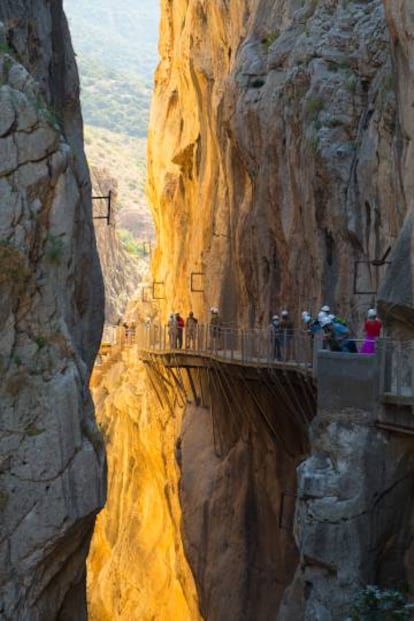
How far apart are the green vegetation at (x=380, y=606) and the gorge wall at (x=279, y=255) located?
989 millimetres

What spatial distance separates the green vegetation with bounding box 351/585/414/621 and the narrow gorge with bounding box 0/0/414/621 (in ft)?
2.96

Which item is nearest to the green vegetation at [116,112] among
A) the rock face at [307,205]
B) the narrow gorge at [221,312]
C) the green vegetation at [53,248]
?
the narrow gorge at [221,312]

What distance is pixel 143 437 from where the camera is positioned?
47312 millimetres

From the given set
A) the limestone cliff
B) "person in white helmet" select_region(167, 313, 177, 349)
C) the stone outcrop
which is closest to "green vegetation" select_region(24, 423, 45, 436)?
"person in white helmet" select_region(167, 313, 177, 349)

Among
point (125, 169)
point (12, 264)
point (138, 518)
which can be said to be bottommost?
point (138, 518)

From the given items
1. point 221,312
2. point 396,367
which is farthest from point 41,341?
point 221,312

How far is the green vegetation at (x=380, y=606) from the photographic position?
707 inches

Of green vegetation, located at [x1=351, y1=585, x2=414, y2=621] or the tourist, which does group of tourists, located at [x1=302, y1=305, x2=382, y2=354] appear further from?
the tourist

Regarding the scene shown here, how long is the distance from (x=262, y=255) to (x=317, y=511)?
16223 millimetres

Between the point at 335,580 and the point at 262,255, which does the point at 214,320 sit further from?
the point at 335,580

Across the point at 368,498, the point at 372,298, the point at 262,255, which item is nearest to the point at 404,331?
the point at 368,498

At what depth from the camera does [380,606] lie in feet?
59.7

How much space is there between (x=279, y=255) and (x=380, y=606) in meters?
17.1

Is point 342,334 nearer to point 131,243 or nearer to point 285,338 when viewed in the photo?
point 285,338
